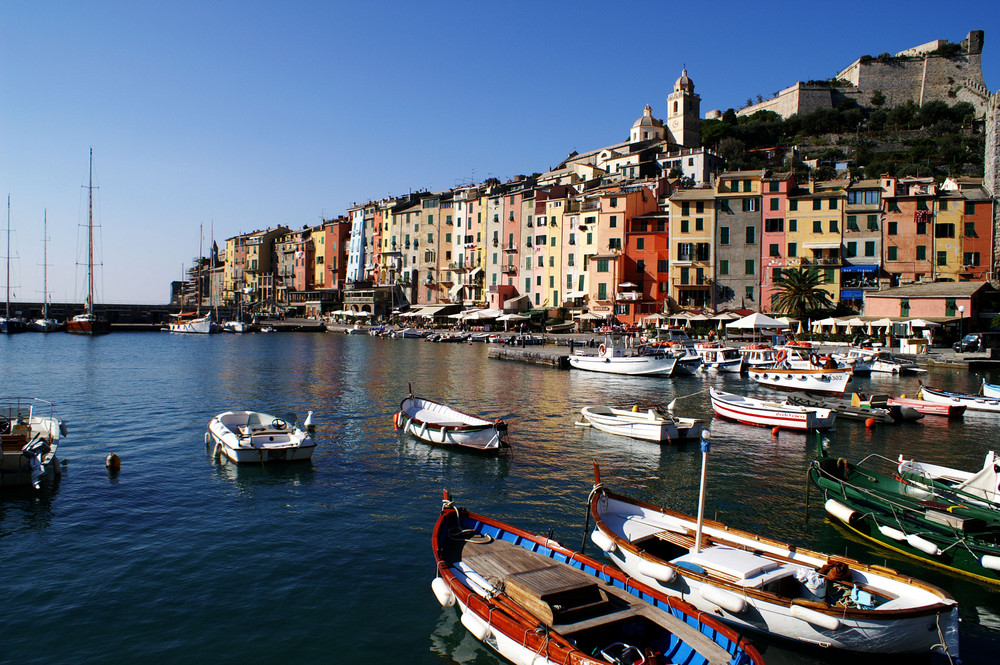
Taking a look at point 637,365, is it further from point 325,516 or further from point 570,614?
point 570,614

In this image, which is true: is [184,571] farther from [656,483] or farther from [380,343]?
[380,343]

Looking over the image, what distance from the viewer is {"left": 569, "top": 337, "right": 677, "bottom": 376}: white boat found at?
46000 millimetres

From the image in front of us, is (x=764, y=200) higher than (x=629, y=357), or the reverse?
(x=764, y=200)

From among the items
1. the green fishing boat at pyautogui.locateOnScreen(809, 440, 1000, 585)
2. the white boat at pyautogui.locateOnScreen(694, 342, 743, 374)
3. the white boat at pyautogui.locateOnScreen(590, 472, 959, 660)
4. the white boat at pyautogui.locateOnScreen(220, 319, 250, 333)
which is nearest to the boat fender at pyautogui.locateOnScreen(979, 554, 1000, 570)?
the green fishing boat at pyautogui.locateOnScreen(809, 440, 1000, 585)

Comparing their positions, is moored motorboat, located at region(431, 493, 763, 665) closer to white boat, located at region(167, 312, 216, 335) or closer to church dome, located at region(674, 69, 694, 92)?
white boat, located at region(167, 312, 216, 335)

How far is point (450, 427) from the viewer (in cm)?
2331

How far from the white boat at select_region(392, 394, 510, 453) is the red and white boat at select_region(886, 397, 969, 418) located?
1907cm

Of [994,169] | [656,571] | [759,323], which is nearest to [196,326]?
[759,323]

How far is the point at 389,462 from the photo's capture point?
21797 millimetres

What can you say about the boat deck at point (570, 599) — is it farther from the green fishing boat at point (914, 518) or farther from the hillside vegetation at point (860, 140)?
the hillside vegetation at point (860, 140)

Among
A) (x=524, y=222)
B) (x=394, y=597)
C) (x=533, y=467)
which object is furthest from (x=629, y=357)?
(x=524, y=222)

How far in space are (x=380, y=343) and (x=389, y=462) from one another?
58165 millimetres

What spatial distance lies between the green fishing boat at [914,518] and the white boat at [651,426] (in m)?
8.26

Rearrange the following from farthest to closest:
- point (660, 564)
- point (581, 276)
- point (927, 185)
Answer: point (581, 276)
point (927, 185)
point (660, 564)
